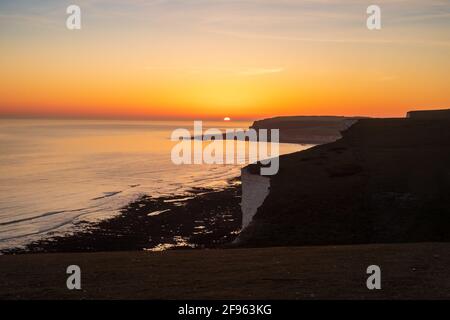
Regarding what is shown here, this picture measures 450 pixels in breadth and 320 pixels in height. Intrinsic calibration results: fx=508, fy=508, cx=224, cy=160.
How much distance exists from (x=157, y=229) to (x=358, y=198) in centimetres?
1491

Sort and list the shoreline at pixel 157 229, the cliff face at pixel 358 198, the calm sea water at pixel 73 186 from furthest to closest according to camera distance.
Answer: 1. the calm sea water at pixel 73 186
2. the shoreline at pixel 157 229
3. the cliff face at pixel 358 198

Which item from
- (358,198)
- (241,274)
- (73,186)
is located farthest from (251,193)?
(241,274)

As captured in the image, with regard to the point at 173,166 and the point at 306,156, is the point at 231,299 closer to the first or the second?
the point at 306,156

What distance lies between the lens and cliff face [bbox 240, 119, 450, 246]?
29438 millimetres

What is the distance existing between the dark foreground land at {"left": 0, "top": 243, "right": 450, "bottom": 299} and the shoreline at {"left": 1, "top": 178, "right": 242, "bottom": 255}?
30.2 feet

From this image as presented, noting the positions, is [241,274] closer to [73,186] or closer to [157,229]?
[157,229]

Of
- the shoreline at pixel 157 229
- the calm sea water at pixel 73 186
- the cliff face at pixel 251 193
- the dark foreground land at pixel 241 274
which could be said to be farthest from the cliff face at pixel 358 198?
the calm sea water at pixel 73 186

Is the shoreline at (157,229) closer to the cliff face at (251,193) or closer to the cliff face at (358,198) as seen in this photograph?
the cliff face at (251,193)

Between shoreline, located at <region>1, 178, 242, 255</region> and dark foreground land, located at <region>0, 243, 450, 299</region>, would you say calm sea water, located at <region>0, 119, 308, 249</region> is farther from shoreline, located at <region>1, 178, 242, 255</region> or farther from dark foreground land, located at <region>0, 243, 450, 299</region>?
dark foreground land, located at <region>0, 243, 450, 299</region>

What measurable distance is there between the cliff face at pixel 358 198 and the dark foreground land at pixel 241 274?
9.37 m

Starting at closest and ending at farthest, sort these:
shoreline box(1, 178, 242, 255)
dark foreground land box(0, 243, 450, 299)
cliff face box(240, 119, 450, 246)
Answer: dark foreground land box(0, 243, 450, 299) < cliff face box(240, 119, 450, 246) < shoreline box(1, 178, 242, 255)

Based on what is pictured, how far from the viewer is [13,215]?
38.8 m

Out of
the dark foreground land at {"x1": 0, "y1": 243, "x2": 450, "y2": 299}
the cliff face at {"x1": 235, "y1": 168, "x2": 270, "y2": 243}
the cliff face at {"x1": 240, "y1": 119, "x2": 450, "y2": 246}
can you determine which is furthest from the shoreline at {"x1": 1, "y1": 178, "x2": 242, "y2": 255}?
the dark foreground land at {"x1": 0, "y1": 243, "x2": 450, "y2": 299}

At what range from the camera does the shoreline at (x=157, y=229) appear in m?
29.8
